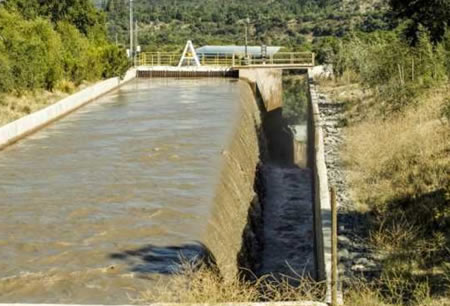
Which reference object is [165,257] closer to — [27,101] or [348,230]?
[348,230]

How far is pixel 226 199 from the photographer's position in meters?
14.9

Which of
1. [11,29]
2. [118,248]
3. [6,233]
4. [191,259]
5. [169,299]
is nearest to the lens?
[169,299]

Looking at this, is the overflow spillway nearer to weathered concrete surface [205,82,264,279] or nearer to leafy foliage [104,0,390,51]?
weathered concrete surface [205,82,264,279]

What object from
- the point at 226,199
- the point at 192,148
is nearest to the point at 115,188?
the point at 226,199

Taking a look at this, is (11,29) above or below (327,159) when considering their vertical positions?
above

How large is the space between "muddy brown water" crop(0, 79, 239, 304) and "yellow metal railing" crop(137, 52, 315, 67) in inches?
677

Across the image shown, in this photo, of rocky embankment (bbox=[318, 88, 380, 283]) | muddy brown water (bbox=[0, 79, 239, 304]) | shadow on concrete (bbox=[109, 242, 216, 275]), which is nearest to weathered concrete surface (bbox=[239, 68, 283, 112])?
muddy brown water (bbox=[0, 79, 239, 304])

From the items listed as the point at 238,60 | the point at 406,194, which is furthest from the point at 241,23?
the point at 406,194

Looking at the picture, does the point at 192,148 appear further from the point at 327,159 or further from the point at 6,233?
the point at 6,233

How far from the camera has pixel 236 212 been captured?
14.9 meters

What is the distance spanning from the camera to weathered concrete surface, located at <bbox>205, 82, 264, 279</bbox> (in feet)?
39.9

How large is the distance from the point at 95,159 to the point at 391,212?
326 inches

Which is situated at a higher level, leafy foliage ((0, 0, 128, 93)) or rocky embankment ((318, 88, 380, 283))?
leafy foliage ((0, 0, 128, 93))

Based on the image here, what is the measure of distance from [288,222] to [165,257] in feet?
25.8
